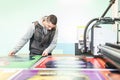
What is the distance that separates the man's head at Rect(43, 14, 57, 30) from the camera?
3666 mm

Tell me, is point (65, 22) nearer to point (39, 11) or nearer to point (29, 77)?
point (39, 11)

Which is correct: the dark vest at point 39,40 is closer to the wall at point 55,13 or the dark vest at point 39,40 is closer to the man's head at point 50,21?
the man's head at point 50,21


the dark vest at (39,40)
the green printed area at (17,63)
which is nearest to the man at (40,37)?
the dark vest at (39,40)

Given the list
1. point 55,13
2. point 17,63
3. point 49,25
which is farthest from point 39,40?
point 17,63

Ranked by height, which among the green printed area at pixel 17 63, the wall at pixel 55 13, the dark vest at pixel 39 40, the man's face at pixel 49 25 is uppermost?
the wall at pixel 55 13

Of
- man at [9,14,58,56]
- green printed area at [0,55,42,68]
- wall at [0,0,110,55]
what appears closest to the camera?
green printed area at [0,55,42,68]

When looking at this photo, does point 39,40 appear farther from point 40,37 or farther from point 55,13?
point 55,13

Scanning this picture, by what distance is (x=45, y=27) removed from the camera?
12.6 feet

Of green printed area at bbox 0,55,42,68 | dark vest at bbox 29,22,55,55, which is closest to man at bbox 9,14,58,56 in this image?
dark vest at bbox 29,22,55,55

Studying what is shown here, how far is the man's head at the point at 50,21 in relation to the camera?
367cm

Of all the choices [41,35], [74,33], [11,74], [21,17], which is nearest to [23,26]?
[21,17]

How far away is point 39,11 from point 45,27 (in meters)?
1.53

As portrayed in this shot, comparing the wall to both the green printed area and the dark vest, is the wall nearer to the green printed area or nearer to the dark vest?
the dark vest

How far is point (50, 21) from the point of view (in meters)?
3.69
